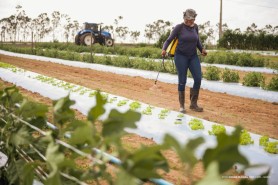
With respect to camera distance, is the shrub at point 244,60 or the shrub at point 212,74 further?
the shrub at point 244,60

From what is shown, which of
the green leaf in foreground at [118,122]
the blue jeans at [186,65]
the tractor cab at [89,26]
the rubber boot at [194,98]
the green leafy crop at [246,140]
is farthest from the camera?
the tractor cab at [89,26]

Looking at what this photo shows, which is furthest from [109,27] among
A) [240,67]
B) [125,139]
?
[125,139]

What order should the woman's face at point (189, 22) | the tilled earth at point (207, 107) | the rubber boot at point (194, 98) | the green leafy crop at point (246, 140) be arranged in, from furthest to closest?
the rubber boot at point (194, 98) → the woman's face at point (189, 22) → the tilled earth at point (207, 107) → the green leafy crop at point (246, 140)

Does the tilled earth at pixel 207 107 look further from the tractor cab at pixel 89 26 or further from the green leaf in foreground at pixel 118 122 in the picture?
the tractor cab at pixel 89 26

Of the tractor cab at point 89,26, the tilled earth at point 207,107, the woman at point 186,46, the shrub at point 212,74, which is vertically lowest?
the tilled earth at point 207,107

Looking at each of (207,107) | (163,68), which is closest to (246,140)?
(207,107)

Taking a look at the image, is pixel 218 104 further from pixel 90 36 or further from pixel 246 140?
pixel 90 36

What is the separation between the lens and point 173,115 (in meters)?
6.52

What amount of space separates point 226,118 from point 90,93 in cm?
377

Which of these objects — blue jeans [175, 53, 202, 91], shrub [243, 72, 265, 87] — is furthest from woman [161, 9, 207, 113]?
shrub [243, 72, 265, 87]

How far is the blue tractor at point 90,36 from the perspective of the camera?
3128 cm

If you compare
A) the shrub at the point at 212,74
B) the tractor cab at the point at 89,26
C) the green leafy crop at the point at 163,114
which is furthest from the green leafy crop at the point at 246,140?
the tractor cab at the point at 89,26

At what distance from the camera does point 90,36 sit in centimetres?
3219

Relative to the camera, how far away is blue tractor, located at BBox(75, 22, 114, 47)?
31281 millimetres
